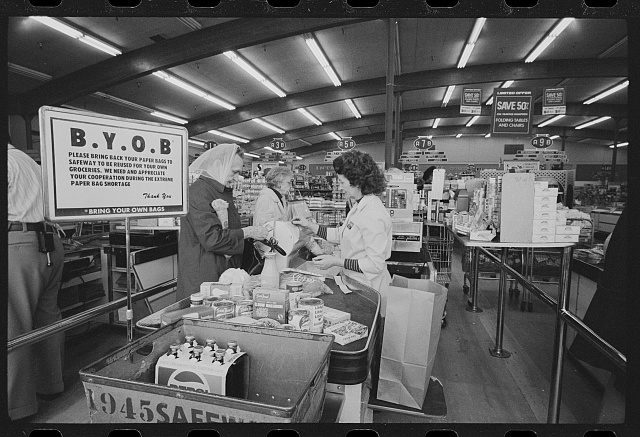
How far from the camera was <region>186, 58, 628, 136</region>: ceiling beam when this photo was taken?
868 centimetres

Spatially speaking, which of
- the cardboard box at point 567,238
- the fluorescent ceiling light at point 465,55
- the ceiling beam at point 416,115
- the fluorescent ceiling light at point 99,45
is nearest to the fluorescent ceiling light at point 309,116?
the ceiling beam at point 416,115

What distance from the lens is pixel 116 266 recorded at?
153 inches

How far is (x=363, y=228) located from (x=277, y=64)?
923cm

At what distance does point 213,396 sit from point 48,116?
102 centimetres

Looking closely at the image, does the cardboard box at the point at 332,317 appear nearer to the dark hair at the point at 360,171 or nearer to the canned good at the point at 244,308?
the canned good at the point at 244,308

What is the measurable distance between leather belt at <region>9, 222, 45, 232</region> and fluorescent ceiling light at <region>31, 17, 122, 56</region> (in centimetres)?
491

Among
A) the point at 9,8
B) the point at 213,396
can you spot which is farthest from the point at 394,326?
the point at 9,8

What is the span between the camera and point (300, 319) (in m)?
1.33

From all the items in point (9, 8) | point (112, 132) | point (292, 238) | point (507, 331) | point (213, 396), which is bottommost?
point (507, 331)

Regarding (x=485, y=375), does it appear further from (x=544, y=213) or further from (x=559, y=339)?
(x=544, y=213)

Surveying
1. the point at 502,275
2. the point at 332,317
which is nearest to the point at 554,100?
the point at 502,275

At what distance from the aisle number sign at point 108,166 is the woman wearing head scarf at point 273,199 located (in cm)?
269

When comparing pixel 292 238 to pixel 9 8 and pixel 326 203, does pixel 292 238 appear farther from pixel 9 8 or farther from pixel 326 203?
pixel 326 203

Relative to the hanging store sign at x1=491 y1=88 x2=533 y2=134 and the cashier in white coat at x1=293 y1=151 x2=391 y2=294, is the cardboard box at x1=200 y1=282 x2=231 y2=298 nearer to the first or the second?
the cashier in white coat at x1=293 y1=151 x2=391 y2=294
